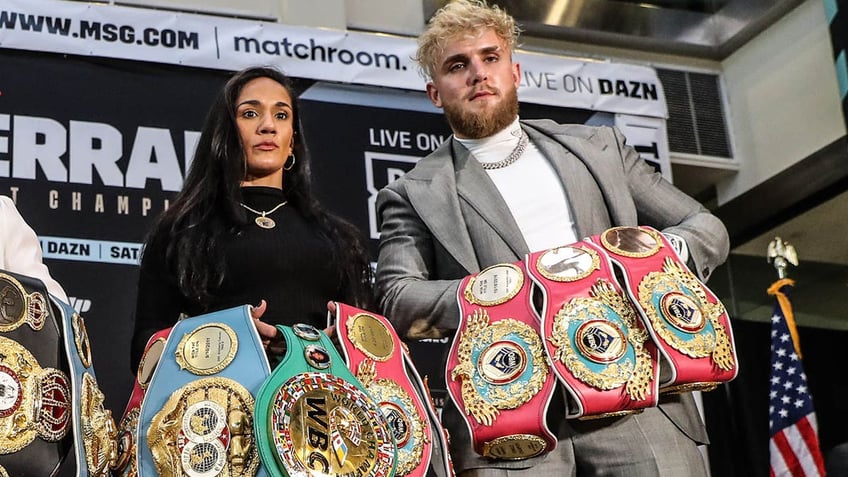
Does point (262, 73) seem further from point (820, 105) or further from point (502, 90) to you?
point (820, 105)

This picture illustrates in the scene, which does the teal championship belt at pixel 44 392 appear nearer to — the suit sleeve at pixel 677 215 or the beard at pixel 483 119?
the beard at pixel 483 119

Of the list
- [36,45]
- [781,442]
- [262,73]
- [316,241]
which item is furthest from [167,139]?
[781,442]

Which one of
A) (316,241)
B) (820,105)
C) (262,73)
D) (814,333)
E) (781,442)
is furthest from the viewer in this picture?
(814,333)

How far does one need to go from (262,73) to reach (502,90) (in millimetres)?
690

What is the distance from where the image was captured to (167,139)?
4.87m

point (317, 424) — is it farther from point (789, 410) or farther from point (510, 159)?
point (789, 410)

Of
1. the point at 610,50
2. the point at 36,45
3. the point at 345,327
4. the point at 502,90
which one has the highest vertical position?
the point at 610,50

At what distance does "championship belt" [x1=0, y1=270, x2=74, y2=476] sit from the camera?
2.31 m

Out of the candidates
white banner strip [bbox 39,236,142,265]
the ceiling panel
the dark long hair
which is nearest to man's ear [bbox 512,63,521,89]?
the dark long hair

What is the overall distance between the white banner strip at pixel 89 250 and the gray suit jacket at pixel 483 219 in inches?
68.8

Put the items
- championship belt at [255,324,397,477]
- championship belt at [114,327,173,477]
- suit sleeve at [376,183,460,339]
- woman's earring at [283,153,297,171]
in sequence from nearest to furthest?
1. championship belt at [255,324,397,477]
2. championship belt at [114,327,173,477]
3. suit sleeve at [376,183,460,339]
4. woman's earring at [283,153,297,171]

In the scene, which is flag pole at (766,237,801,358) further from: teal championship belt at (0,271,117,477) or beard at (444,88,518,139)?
teal championship belt at (0,271,117,477)

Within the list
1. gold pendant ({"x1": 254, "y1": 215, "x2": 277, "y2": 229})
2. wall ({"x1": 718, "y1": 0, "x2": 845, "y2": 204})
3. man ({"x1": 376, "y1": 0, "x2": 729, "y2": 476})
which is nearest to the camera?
man ({"x1": 376, "y1": 0, "x2": 729, "y2": 476})

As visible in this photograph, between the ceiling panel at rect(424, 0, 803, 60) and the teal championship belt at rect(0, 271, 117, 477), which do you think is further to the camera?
the ceiling panel at rect(424, 0, 803, 60)
